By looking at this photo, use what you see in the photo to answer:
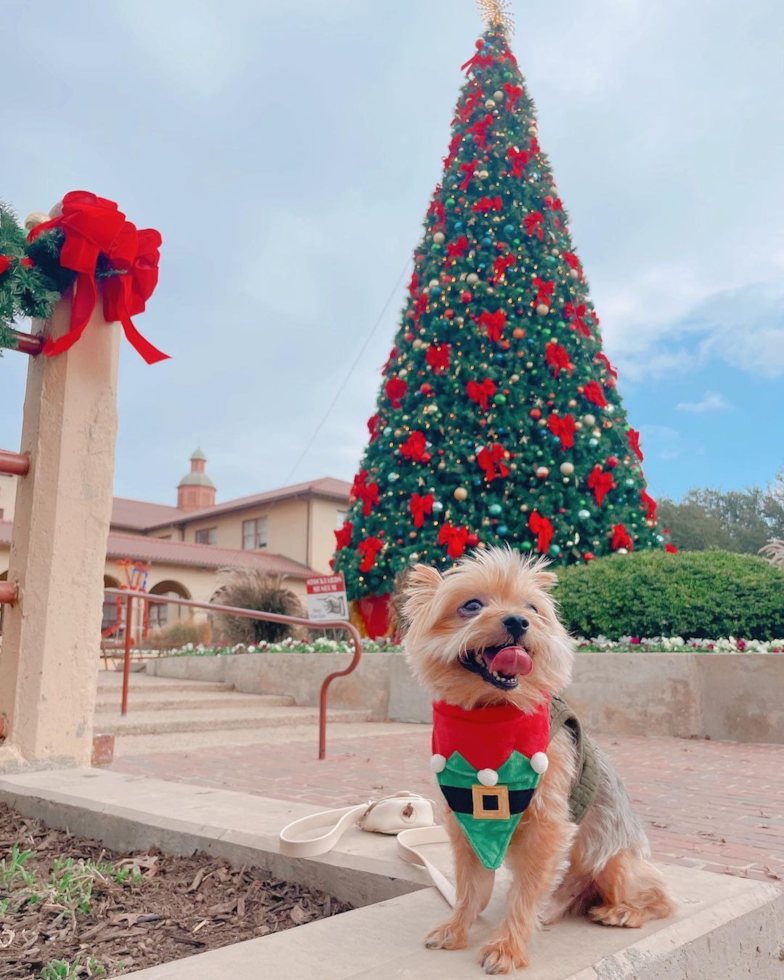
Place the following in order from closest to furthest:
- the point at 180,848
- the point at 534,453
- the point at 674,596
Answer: the point at 180,848
the point at 674,596
the point at 534,453

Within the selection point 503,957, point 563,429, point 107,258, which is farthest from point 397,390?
point 503,957

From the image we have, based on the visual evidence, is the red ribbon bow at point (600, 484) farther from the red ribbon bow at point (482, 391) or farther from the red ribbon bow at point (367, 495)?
the red ribbon bow at point (367, 495)

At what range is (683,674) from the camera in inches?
302

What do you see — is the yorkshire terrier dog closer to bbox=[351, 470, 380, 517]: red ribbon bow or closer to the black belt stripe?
the black belt stripe

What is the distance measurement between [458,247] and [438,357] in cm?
208

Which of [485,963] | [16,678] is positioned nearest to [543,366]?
[16,678]

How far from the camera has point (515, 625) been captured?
5.81 ft

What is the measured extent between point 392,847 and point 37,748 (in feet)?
7.93

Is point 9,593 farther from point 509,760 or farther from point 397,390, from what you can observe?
point 397,390

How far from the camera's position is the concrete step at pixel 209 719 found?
782 cm

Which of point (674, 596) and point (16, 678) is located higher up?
point (674, 596)

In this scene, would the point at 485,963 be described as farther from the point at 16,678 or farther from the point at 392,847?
the point at 16,678

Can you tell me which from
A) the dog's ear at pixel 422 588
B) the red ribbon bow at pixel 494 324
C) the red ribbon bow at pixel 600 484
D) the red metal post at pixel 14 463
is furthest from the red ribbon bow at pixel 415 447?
the dog's ear at pixel 422 588

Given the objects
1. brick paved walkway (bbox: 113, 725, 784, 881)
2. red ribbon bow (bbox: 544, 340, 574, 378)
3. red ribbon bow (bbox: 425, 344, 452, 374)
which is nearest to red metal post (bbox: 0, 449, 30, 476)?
brick paved walkway (bbox: 113, 725, 784, 881)
